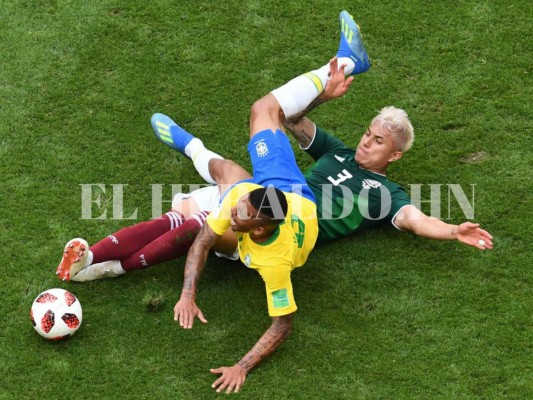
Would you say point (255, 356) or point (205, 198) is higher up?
point (205, 198)

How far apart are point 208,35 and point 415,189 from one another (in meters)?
2.70

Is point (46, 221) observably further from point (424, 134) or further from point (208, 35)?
point (424, 134)

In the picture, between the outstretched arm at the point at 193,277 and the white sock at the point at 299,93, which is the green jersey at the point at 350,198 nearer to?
the white sock at the point at 299,93

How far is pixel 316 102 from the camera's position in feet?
25.9

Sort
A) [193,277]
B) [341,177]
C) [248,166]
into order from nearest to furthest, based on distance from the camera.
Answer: [193,277]
[341,177]
[248,166]

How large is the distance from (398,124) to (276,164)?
119cm

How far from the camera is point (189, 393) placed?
6.41 meters

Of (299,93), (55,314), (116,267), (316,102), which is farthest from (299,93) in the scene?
(55,314)

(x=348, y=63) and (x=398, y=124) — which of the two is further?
(x=348, y=63)

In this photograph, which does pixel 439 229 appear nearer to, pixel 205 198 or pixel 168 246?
pixel 205 198

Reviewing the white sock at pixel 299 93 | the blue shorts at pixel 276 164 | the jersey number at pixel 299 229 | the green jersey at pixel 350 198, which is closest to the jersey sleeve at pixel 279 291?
the jersey number at pixel 299 229

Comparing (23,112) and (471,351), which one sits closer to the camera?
(471,351)

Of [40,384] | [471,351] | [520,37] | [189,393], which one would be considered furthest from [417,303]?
[520,37]

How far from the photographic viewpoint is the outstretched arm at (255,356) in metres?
6.44
